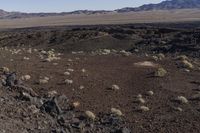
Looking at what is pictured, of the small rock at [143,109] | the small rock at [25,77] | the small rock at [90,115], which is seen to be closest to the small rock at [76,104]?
the small rock at [90,115]

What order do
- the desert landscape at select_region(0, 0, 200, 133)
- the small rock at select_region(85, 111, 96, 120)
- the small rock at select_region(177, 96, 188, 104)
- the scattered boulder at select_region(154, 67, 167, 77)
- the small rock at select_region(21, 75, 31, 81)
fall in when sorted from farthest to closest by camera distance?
the scattered boulder at select_region(154, 67, 167, 77)
the small rock at select_region(21, 75, 31, 81)
the small rock at select_region(177, 96, 188, 104)
the small rock at select_region(85, 111, 96, 120)
the desert landscape at select_region(0, 0, 200, 133)

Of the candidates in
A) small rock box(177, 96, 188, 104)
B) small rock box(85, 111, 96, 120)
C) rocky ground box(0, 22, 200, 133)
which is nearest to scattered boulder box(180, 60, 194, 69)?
rocky ground box(0, 22, 200, 133)

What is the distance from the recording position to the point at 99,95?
28422mm

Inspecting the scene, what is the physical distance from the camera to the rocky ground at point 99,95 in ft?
70.7

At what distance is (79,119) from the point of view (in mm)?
23234

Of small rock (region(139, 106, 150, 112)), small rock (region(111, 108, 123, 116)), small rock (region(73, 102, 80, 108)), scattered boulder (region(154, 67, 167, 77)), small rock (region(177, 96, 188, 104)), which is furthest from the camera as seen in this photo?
scattered boulder (region(154, 67, 167, 77))

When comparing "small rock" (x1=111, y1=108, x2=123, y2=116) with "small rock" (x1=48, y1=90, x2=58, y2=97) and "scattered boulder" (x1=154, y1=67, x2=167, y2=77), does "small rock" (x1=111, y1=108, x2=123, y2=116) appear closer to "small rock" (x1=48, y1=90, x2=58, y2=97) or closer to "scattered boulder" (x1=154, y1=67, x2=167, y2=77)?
"small rock" (x1=48, y1=90, x2=58, y2=97)

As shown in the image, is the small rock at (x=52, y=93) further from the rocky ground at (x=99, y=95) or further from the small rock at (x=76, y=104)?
the small rock at (x=76, y=104)

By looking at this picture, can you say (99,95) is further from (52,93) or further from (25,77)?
(25,77)

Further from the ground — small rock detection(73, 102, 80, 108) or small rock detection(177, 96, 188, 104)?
small rock detection(73, 102, 80, 108)

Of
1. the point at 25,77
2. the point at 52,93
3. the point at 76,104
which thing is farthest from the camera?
the point at 25,77

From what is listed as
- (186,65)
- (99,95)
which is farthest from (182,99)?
(186,65)

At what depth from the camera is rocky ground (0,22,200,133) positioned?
21562 millimetres

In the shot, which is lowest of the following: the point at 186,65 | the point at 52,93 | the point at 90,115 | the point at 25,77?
the point at 186,65
